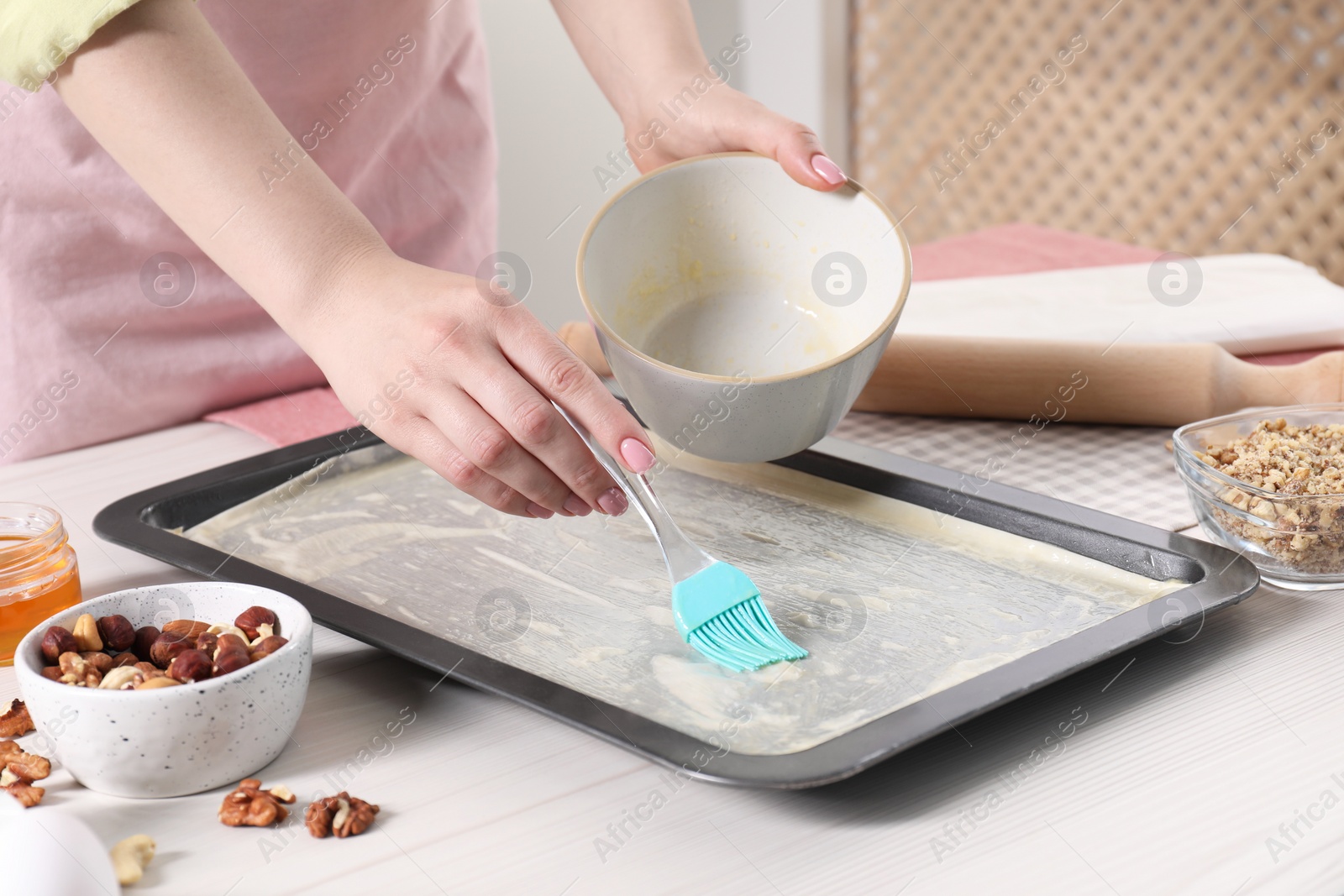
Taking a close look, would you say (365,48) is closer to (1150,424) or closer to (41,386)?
(41,386)

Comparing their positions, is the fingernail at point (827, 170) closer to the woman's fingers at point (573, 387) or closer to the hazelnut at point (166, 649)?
the woman's fingers at point (573, 387)

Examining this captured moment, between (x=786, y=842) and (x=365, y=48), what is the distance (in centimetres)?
85

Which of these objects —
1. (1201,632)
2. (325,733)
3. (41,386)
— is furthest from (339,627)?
(41,386)

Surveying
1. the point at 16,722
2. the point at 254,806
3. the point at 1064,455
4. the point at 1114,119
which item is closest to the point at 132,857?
the point at 254,806

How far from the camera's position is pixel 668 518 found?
2.21 feet

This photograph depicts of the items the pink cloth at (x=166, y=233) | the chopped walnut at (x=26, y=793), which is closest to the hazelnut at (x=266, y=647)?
the chopped walnut at (x=26, y=793)

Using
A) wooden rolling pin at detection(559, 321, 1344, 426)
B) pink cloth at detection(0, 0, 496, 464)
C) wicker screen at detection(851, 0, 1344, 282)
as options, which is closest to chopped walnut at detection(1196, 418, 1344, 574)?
wooden rolling pin at detection(559, 321, 1344, 426)

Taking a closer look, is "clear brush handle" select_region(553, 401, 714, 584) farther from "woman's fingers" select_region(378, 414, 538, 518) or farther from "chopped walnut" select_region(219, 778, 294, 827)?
"chopped walnut" select_region(219, 778, 294, 827)

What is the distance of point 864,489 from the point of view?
0.82 m

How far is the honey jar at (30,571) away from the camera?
25.6 inches

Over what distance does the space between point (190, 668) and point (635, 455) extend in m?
0.24

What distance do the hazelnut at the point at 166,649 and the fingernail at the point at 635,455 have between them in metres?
0.24

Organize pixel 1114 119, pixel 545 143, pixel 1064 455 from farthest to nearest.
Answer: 1. pixel 1114 119
2. pixel 545 143
3. pixel 1064 455

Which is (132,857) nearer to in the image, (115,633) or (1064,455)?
(115,633)
